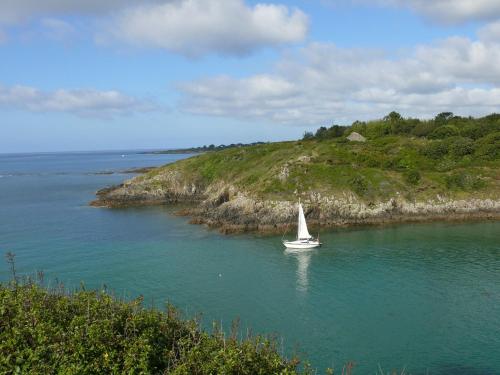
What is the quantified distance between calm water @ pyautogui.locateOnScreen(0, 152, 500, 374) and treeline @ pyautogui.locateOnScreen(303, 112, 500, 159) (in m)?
34.8

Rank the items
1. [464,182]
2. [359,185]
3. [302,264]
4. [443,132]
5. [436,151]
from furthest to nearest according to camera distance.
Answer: [443,132], [436,151], [464,182], [359,185], [302,264]

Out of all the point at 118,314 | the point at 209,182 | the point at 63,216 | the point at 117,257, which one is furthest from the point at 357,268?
the point at 209,182

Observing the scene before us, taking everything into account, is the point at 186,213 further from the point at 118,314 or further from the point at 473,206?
the point at 118,314

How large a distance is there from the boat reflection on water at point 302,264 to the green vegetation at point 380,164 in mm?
24808

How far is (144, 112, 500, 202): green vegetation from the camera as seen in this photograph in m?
93.4

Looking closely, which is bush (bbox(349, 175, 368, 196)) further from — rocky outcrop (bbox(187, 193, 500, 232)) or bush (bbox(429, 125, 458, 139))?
bush (bbox(429, 125, 458, 139))

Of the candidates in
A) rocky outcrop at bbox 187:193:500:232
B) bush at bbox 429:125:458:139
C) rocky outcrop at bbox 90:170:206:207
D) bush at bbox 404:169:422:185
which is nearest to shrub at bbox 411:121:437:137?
bush at bbox 429:125:458:139

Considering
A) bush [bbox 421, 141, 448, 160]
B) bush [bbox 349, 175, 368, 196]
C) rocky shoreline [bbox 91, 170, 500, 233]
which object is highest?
bush [bbox 421, 141, 448, 160]

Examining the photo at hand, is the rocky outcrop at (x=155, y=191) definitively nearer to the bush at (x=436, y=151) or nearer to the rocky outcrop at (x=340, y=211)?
the rocky outcrop at (x=340, y=211)

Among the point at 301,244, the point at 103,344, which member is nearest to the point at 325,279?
the point at 301,244

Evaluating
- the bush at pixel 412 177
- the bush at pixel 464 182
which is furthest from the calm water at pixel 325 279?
the bush at pixel 412 177

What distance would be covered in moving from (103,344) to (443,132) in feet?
426

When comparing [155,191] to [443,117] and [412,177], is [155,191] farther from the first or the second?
[443,117]

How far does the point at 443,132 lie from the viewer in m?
130
